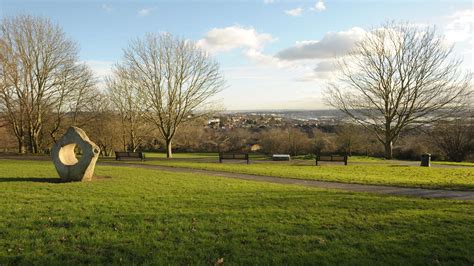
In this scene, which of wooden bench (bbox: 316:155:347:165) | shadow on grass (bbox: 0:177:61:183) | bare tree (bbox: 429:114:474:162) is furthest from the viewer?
bare tree (bbox: 429:114:474:162)

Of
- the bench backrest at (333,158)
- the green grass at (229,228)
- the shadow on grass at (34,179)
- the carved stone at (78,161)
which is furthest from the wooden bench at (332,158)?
the shadow on grass at (34,179)

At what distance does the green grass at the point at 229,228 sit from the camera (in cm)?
511

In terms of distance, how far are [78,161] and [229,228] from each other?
9.32 metres

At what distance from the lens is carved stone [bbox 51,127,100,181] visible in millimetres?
12750

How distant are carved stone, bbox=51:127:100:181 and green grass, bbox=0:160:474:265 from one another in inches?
102

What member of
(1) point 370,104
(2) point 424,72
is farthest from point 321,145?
(2) point 424,72

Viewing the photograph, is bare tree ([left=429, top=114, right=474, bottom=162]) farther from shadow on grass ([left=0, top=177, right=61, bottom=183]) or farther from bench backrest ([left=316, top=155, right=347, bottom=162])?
shadow on grass ([left=0, top=177, right=61, bottom=183])

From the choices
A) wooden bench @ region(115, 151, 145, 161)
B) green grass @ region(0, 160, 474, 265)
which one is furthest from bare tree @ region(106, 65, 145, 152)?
green grass @ region(0, 160, 474, 265)

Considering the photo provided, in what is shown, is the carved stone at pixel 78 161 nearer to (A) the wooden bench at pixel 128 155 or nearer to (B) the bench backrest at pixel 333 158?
(A) the wooden bench at pixel 128 155

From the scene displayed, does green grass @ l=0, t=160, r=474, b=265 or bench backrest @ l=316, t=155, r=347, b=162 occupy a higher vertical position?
green grass @ l=0, t=160, r=474, b=265

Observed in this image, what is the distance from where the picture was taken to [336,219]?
7125 mm

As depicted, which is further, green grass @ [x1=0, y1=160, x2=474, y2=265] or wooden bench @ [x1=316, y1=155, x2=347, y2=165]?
wooden bench @ [x1=316, y1=155, x2=347, y2=165]

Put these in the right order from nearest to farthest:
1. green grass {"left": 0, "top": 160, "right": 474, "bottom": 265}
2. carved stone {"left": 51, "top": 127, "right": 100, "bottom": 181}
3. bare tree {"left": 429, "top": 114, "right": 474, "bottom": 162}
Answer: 1. green grass {"left": 0, "top": 160, "right": 474, "bottom": 265}
2. carved stone {"left": 51, "top": 127, "right": 100, "bottom": 181}
3. bare tree {"left": 429, "top": 114, "right": 474, "bottom": 162}

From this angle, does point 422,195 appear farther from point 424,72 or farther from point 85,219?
point 424,72
